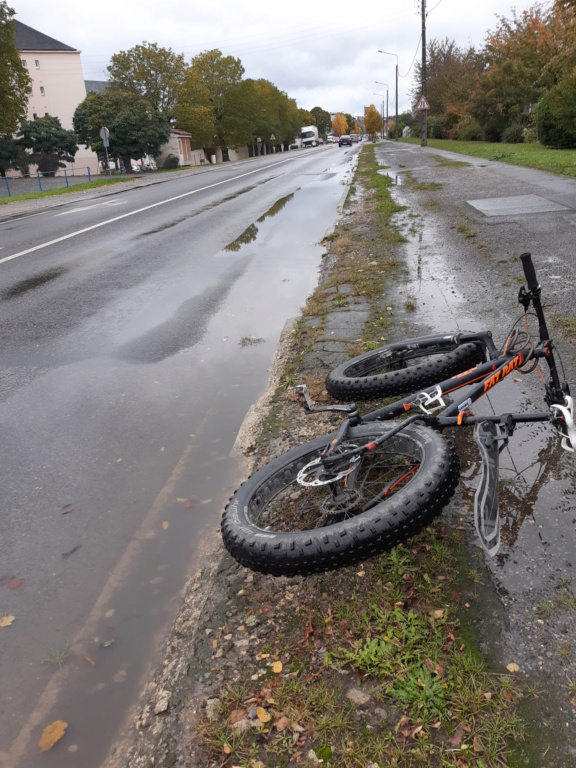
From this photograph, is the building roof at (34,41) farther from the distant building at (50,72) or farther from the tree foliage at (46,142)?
the tree foliage at (46,142)

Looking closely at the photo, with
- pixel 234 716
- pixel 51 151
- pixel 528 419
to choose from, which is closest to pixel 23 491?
pixel 234 716

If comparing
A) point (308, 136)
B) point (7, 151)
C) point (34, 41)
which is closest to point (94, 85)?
point (34, 41)

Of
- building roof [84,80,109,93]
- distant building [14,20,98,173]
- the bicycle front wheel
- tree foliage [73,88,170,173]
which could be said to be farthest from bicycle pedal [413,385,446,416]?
building roof [84,80,109,93]

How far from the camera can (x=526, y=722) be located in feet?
6.57

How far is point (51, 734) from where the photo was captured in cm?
235

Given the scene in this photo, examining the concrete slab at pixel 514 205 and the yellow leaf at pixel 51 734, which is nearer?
the yellow leaf at pixel 51 734

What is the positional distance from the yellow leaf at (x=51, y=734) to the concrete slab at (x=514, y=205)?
450 inches

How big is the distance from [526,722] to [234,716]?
3.32 feet

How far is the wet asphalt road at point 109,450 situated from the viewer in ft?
8.55

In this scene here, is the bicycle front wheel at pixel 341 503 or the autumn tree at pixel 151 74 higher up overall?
the autumn tree at pixel 151 74

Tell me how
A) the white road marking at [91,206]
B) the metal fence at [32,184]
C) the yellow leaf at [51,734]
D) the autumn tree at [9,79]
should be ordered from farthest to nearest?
1. the autumn tree at [9,79]
2. the metal fence at [32,184]
3. the white road marking at [91,206]
4. the yellow leaf at [51,734]

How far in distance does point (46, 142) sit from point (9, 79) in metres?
13.7

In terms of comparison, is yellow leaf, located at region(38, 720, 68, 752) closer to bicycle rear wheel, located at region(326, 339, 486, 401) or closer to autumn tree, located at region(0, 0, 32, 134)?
bicycle rear wheel, located at region(326, 339, 486, 401)

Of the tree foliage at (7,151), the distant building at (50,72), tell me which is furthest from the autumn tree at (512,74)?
the distant building at (50,72)
